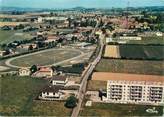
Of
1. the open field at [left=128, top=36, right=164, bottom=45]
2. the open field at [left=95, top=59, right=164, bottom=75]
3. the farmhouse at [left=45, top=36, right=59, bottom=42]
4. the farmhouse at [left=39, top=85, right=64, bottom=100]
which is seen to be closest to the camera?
the farmhouse at [left=39, top=85, right=64, bottom=100]

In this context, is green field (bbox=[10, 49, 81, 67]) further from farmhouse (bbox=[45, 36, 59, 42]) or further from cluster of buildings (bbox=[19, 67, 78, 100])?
farmhouse (bbox=[45, 36, 59, 42])

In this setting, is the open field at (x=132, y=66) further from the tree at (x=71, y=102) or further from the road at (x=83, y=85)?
the tree at (x=71, y=102)

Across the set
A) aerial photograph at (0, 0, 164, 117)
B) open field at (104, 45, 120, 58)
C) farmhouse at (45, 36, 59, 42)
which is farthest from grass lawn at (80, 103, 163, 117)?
farmhouse at (45, 36, 59, 42)

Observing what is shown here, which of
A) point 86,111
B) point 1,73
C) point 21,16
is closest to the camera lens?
point 86,111

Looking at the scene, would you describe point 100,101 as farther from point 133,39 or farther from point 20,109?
point 133,39

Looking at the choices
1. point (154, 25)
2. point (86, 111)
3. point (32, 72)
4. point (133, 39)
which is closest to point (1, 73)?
point (32, 72)

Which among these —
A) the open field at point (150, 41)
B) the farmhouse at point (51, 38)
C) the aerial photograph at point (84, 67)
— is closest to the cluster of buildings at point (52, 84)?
the aerial photograph at point (84, 67)

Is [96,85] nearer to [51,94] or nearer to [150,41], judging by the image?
[51,94]

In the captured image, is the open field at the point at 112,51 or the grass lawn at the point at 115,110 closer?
the grass lawn at the point at 115,110
